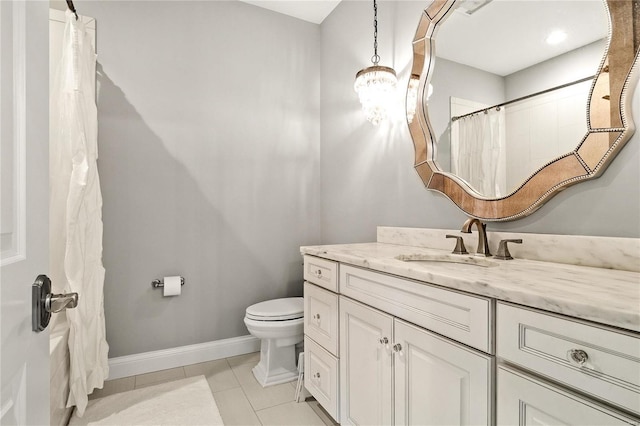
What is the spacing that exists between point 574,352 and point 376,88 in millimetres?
1561

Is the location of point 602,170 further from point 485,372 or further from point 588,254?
point 485,372

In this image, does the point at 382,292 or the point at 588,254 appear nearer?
the point at 588,254

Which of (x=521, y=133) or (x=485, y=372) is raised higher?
(x=521, y=133)

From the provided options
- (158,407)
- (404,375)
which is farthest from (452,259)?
(158,407)

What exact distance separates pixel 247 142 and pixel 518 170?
1.85m

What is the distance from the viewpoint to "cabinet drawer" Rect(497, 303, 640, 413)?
62 cm

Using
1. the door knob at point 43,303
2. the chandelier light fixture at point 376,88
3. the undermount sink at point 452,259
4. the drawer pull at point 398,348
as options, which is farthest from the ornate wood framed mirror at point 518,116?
the door knob at point 43,303

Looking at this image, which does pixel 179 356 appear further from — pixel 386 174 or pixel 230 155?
pixel 386 174

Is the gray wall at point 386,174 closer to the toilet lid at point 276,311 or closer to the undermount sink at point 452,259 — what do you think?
the undermount sink at point 452,259

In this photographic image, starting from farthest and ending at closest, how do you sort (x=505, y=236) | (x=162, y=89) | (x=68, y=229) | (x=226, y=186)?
1. (x=226, y=186)
2. (x=162, y=89)
3. (x=68, y=229)
4. (x=505, y=236)

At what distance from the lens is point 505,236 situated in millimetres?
1374

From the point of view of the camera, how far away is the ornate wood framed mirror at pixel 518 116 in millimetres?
1069

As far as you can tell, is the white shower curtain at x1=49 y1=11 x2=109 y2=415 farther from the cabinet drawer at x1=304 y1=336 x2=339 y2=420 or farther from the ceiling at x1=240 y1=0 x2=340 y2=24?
the ceiling at x1=240 y1=0 x2=340 y2=24

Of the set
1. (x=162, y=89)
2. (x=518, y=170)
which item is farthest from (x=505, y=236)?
(x=162, y=89)
